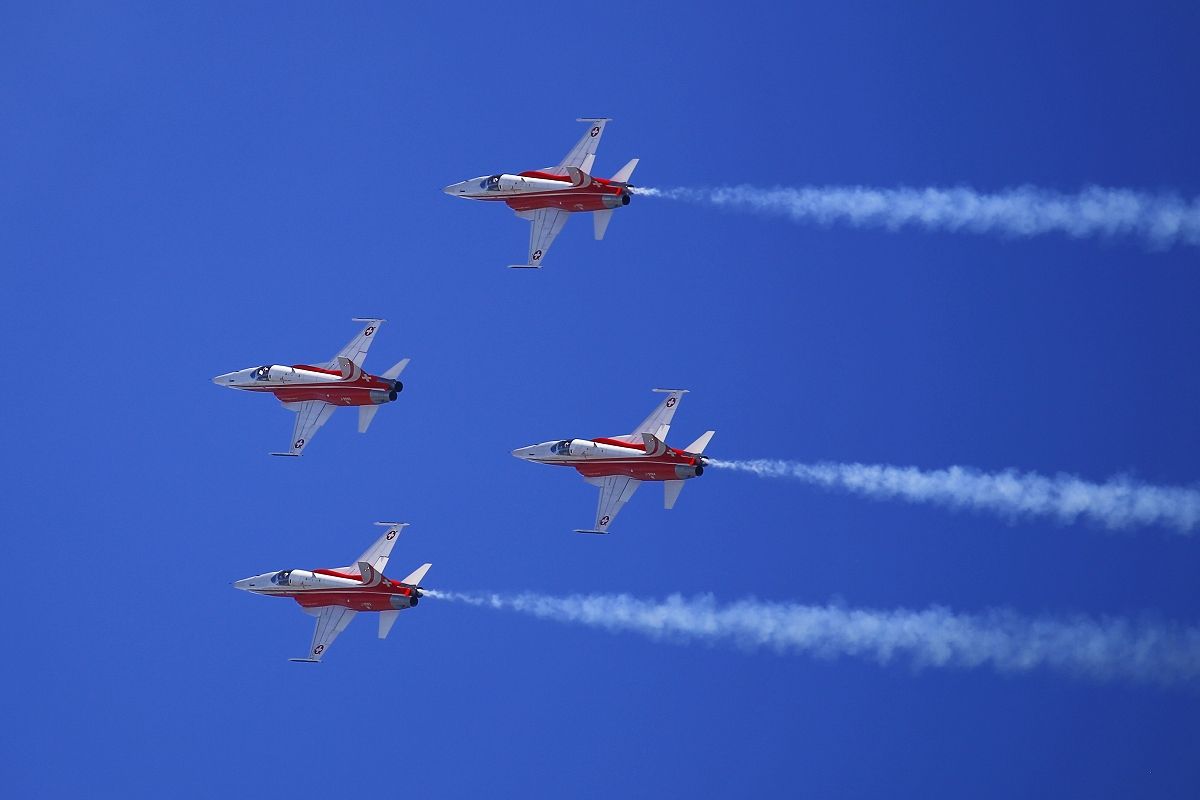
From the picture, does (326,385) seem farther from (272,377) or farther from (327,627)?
(327,627)

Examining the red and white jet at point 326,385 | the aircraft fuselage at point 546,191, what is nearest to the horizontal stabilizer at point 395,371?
the red and white jet at point 326,385

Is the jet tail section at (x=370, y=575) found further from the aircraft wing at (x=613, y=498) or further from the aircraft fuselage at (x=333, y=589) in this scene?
the aircraft wing at (x=613, y=498)

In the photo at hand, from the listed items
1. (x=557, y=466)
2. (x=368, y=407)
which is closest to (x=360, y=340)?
(x=368, y=407)

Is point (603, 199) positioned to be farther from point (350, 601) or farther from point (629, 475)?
point (350, 601)

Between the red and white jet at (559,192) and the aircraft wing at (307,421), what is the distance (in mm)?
9345

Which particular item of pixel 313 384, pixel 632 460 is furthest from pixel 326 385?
pixel 632 460

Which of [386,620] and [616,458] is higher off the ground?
[616,458]

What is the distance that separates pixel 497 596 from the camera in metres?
99.2

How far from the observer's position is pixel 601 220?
97.5 meters

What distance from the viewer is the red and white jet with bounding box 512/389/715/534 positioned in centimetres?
9456

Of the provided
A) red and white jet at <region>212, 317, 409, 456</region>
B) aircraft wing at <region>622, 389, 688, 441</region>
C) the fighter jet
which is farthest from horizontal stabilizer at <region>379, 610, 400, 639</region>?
aircraft wing at <region>622, 389, 688, 441</region>

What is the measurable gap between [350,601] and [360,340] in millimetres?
9476

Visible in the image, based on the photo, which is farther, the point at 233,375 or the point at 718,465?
the point at 233,375

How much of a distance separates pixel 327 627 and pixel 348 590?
2009 mm
